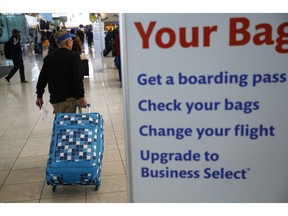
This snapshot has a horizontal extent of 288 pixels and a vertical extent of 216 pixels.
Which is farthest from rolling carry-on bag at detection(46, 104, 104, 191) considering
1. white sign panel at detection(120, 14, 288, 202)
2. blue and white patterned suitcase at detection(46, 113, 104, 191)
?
white sign panel at detection(120, 14, 288, 202)

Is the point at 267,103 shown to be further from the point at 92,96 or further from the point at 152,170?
the point at 92,96

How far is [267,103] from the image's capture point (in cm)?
147

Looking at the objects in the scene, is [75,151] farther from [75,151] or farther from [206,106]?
[206,106]

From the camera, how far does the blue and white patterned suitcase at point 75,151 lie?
3.36 meters

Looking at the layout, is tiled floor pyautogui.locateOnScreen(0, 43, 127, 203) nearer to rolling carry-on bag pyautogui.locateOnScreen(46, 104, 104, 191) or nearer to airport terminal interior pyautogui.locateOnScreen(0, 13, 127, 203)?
airport terminal interior pyautogui.locateOnScreen(0, 13, 127, 203)

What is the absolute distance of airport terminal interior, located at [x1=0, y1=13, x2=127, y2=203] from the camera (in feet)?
11.5

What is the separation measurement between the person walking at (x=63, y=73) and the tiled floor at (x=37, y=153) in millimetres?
948

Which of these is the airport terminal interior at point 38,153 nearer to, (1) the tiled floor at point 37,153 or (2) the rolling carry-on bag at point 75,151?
(1) the tiled floor at point 37,153

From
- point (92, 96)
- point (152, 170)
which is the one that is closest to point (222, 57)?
point (152, 170)

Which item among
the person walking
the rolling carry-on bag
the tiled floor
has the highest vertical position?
the person walking

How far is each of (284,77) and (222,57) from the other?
284 mm

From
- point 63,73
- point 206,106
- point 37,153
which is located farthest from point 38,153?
point 206,106

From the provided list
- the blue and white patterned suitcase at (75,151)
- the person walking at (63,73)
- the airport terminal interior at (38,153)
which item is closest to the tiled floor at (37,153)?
the airport terminal interior at (38,153)

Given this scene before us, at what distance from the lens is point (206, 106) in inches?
58.6
